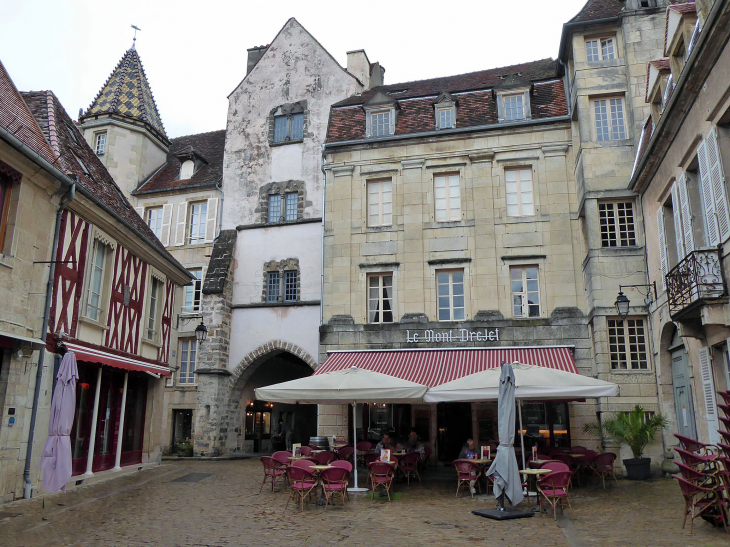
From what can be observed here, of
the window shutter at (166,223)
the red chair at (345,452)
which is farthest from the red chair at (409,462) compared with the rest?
the window shutter at (166,223)

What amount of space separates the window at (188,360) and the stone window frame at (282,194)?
5285 mm

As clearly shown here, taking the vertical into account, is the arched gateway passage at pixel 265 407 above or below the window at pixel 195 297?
below

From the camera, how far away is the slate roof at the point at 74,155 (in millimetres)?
11867

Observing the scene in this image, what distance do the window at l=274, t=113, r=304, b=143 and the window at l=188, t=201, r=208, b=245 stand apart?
151 inches

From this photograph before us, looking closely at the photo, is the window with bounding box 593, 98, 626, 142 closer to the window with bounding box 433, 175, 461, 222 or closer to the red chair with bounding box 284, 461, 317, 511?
the window with bounding box 433, 175, 461, 222

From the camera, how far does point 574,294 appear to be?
50.8 feet

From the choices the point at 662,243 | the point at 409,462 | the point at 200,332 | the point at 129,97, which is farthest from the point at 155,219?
the point at 662,243

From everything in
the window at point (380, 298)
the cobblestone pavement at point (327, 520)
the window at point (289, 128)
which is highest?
the window at point (289, 128)

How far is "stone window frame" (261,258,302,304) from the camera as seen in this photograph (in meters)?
19.7

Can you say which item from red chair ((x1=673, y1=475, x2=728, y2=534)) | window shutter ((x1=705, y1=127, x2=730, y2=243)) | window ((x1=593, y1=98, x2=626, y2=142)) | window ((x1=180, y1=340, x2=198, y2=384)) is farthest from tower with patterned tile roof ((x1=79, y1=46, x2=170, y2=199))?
red chair ((x1=673, y1=475, x2=728, y2=534))

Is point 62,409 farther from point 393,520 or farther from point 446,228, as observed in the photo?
point 446,228

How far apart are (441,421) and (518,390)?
6.88 m

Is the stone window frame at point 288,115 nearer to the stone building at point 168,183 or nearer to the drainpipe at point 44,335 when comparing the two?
the stone building at point 168,183

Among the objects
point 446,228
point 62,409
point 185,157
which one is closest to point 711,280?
point 446,228
